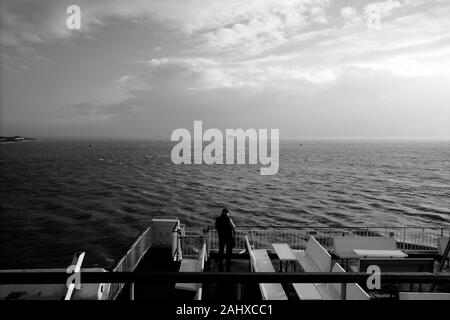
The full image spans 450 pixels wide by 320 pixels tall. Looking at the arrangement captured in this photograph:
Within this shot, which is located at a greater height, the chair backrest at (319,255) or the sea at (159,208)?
the chair backrest at (319,255)

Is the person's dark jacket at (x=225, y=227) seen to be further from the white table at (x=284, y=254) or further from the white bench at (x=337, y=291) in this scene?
the white bench at (x=337, y=291)

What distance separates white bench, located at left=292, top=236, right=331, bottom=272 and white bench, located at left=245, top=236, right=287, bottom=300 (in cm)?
111

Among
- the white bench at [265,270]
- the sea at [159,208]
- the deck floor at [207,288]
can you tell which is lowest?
the sea at [159,208]

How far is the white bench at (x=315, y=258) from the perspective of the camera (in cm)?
862

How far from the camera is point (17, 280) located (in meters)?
2.27

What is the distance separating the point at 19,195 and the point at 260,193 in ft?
136

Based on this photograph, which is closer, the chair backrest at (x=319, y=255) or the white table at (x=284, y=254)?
the chair backrest at (x=319, y=255)

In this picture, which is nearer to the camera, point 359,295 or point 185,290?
point 359,295

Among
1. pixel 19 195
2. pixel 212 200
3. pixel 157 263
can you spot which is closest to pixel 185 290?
pixel 157 263

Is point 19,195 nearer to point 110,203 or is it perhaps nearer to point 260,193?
point 110,203

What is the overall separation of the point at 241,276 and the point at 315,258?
7.83 m

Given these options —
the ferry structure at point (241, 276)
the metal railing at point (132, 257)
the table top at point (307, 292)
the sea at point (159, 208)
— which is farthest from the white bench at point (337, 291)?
the sea at point (159, 208)

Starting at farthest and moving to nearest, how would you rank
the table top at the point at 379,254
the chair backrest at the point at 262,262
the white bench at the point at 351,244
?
the white bench at the point at 351,244 < the table top at the point at 379,254 < the chair backrest at the point at 262,262

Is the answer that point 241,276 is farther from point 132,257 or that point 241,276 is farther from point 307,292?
point 132,257
